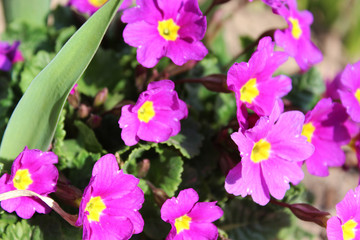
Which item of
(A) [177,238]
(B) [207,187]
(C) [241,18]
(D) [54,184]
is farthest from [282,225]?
(C) [241,18]


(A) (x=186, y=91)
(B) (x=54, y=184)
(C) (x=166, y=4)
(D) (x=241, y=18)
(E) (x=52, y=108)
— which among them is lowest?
(D) (x=241, y=18)

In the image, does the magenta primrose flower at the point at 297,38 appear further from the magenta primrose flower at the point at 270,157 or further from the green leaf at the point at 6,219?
the green leaf at the point at 6,219

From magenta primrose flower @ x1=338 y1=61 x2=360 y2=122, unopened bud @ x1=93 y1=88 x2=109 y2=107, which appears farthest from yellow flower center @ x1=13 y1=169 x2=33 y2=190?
magenta primrose flower @ x1=338 y1=61 x2=360 y2=122

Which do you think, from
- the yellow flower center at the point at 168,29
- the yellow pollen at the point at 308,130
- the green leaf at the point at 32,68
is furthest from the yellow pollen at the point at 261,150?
the green leaf at the point at 32,68

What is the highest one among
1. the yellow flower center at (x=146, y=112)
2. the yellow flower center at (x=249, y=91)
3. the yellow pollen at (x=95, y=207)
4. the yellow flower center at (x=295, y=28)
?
the yellow flower center at (x=295, y=28)

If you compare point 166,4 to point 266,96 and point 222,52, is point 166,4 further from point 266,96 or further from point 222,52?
point 222,52

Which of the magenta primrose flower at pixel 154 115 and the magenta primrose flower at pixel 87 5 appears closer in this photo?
the magenta primrose flower at pixel 154 115

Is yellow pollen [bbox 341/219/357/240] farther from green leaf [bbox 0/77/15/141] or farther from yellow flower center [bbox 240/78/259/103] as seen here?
green leaf [bbox 0/77/15/141]
